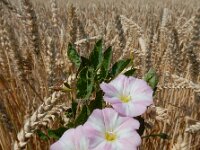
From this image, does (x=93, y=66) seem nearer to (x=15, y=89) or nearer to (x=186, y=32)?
(x=15, y=89)

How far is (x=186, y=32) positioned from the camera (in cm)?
175

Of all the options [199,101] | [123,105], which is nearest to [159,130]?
[199,101]

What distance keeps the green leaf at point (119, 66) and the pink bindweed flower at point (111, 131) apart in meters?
0.18

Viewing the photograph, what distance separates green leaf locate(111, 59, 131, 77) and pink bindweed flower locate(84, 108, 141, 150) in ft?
0.58

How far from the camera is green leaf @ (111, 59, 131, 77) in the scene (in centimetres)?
79

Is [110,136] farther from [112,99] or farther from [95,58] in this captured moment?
[95,58]

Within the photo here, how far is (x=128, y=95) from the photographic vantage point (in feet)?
2.28

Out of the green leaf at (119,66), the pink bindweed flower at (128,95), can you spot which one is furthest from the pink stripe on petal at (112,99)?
the green leaf at (119,66)

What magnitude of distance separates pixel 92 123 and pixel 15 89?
29.1 inches

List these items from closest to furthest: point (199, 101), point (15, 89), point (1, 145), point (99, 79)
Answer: point (99, 79) → point (1, 145) → point (199, 101) → point (15, 89)

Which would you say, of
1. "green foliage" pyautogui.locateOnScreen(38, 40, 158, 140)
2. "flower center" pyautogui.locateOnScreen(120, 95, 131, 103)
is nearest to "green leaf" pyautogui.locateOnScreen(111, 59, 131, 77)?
"green foliage" pyautogui.locateOnScreen(38, 40, 158, 140)

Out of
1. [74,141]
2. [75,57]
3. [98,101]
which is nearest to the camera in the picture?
[74,141]

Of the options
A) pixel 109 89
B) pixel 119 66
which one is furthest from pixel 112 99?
pixel 119 66

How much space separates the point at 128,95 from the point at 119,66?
106mm
